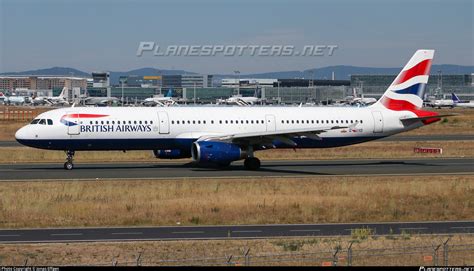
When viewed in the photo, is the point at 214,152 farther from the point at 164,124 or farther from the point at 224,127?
the point at 224,127

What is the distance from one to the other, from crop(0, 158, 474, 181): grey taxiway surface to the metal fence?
23715mm

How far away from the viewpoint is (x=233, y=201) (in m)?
39.0

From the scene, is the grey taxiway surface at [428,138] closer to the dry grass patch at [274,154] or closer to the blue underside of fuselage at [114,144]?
the dry grass patch at [274,154]

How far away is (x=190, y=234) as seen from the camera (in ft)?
102

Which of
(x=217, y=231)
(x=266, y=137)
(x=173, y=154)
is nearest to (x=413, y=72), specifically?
(x=266, y=137)

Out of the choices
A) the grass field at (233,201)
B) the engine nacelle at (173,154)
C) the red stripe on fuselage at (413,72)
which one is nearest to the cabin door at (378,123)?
the red stripe on fuselage at (413,72)

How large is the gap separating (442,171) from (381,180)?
25.2 ft

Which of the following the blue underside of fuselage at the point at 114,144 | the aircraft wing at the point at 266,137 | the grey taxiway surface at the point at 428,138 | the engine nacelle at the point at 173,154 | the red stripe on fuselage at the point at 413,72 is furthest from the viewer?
the grey taxiway surface at the point at 428,138

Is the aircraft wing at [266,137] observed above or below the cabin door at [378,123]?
below

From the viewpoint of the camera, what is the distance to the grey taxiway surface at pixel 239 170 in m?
50.7

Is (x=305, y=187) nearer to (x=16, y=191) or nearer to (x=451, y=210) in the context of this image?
(x=451, y=210)

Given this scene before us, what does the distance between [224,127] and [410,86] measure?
47.9ft

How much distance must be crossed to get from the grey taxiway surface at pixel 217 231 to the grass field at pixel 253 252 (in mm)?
1402

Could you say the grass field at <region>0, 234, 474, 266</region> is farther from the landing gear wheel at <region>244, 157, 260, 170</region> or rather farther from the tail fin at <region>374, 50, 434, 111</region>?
the tail fin at <region>374, 50, 434, 111</region>
